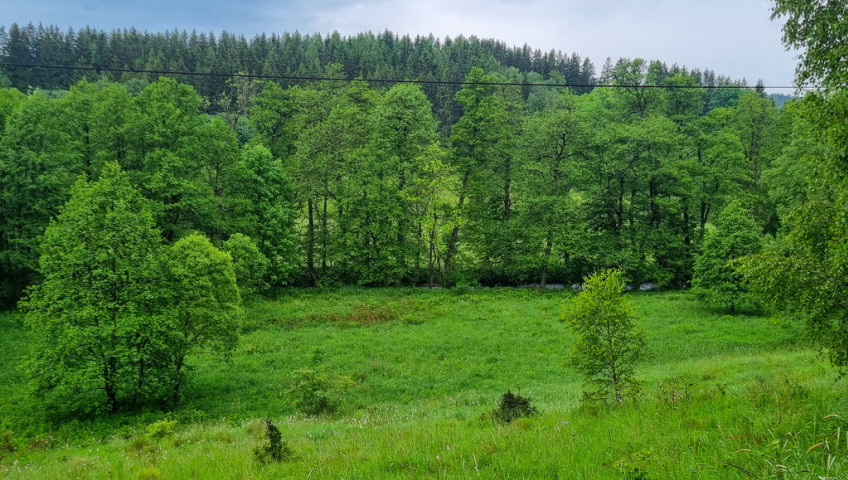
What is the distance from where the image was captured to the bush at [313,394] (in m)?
16.4

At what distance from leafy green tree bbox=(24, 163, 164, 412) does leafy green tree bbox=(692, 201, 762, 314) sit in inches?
1167

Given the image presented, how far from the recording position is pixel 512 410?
9.90m

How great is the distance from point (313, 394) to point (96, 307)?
861 cm

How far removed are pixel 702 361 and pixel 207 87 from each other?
106181 millimetres

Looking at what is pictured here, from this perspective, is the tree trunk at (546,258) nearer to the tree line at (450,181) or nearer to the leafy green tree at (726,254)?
the tree line at (450,181)

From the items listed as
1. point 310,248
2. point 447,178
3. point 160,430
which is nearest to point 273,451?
point 160,430

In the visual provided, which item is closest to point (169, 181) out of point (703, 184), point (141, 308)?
point (141, 308)

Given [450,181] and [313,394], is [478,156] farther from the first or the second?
[313,394]

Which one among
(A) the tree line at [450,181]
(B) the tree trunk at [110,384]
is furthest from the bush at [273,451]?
(A) the tree line at [450,181]

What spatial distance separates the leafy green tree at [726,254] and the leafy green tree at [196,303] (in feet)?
88.5

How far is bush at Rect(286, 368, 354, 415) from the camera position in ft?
53.9

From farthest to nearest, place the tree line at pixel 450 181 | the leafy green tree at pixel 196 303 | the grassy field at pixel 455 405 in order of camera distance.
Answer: the tree line at pixel 450 181
the leafy green tree at pixel 196 303
the grassy field at pixel 455 405

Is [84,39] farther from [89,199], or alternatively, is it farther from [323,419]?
[323,419]

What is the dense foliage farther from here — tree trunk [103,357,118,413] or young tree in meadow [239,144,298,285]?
young tree in meadow [239,144,298,285]
